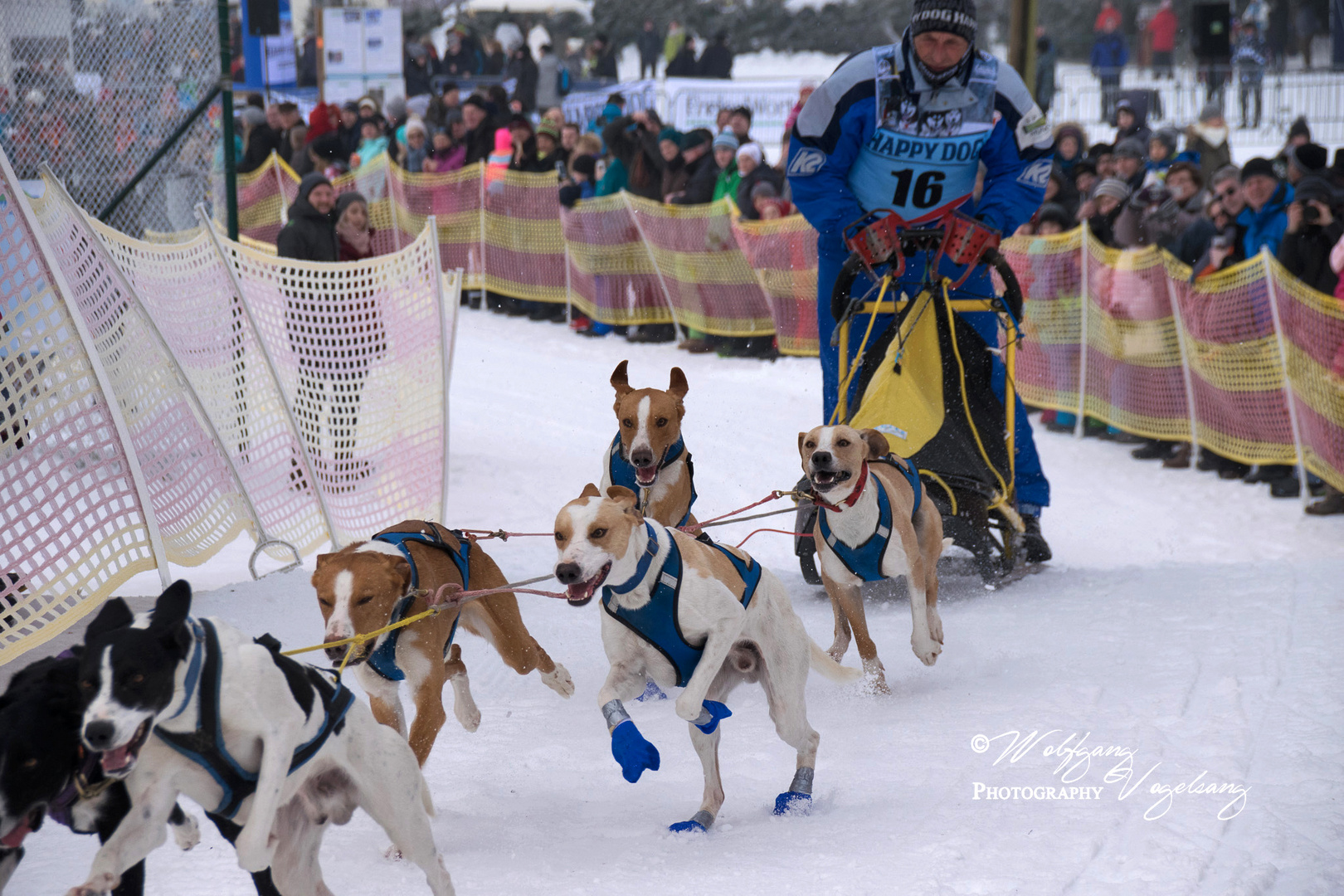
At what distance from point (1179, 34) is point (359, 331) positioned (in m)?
21.4

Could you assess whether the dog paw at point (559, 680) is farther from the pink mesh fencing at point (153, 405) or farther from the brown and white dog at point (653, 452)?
the pink mesh fencing at point (153, 405)

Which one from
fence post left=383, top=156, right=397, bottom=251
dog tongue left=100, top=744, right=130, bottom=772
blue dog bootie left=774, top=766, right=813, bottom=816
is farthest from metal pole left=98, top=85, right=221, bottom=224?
fence post left=383, top=156, right=397, bottom=251

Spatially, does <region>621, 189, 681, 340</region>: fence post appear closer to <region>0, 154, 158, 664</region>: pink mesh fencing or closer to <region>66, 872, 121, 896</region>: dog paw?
<region>0, 154, 158, 664</region>: pink mesh fencing

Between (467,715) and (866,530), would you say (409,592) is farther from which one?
(866,530)

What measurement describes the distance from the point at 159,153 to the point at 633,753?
19.5 ft

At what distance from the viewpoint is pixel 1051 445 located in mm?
Answer: 8938

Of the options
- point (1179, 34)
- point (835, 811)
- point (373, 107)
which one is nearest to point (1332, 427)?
point (835, 811)

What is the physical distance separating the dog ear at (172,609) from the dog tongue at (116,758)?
0.70 feet

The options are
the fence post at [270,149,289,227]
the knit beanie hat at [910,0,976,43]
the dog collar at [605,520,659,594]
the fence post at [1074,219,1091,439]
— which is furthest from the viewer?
the fence post at [270,149,289,227]

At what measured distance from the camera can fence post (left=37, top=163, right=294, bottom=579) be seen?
4.53 meters

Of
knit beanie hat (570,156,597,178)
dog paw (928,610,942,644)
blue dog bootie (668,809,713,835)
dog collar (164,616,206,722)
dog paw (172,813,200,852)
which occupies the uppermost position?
knit beanie hat (570,156,597,178)

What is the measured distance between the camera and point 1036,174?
564 centimetres

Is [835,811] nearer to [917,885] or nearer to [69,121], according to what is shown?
[917,885]

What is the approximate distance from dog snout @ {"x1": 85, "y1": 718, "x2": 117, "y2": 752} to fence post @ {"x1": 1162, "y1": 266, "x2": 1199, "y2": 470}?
293 inches
